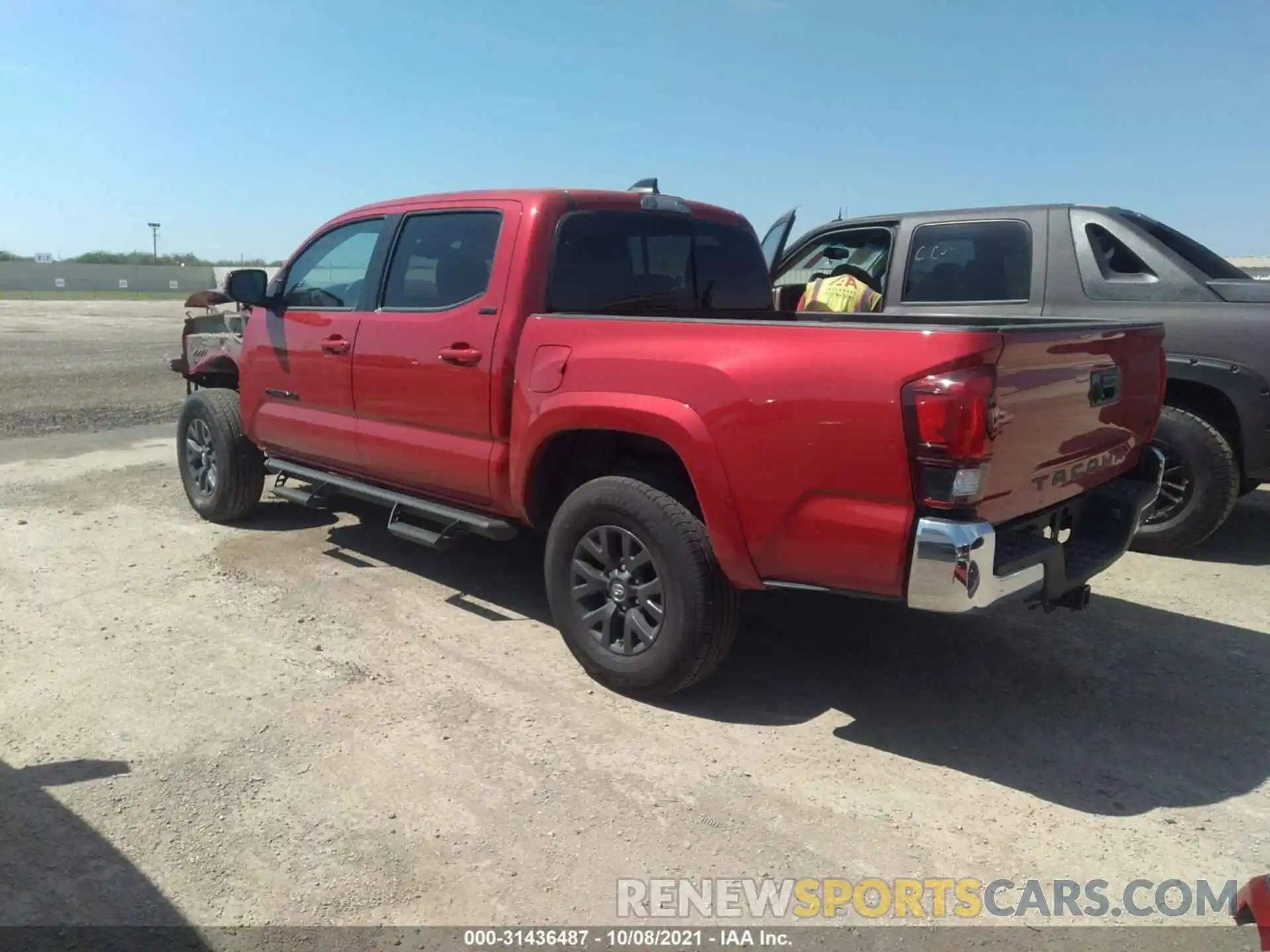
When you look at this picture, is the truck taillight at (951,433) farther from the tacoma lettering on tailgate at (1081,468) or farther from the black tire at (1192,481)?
the black tire at (1192,481)

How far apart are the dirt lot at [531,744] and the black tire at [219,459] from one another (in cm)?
63

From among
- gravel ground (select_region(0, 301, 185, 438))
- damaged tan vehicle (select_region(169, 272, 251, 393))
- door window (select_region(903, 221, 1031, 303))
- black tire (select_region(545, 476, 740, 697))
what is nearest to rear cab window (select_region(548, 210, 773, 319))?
black tire (select_region(545, 476, 740, 697))

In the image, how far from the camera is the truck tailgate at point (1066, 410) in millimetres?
2965

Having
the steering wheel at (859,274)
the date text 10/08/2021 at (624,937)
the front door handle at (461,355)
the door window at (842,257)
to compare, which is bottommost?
the date text 10/08/2021 at (624,937)

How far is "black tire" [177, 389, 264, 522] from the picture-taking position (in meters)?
6.14

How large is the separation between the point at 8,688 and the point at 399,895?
7.19ft

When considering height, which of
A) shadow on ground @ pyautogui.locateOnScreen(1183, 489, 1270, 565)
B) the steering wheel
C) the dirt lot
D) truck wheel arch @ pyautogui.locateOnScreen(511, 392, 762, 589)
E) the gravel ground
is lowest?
the dirt lot

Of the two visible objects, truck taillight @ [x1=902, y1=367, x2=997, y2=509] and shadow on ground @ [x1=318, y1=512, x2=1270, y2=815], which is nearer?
truck taillight @ [x1=902, y1=367, x2=997, y2=509]

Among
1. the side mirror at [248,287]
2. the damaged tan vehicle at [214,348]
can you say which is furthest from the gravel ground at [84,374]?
the side mirror at [248,287]

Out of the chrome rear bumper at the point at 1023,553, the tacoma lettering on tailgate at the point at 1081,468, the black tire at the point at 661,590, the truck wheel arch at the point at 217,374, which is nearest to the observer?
the chrome rear bumper at the point at 1023,553

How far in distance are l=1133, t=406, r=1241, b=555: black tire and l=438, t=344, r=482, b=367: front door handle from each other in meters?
3.74

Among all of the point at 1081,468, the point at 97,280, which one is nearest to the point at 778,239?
the point at 1081,468

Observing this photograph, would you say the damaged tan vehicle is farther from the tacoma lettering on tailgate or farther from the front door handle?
the tacoma lettering on tailgate

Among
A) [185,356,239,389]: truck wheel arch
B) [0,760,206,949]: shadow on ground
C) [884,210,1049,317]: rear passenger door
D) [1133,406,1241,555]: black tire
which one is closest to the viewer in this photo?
[0,760,206,949]: shadow on ground
